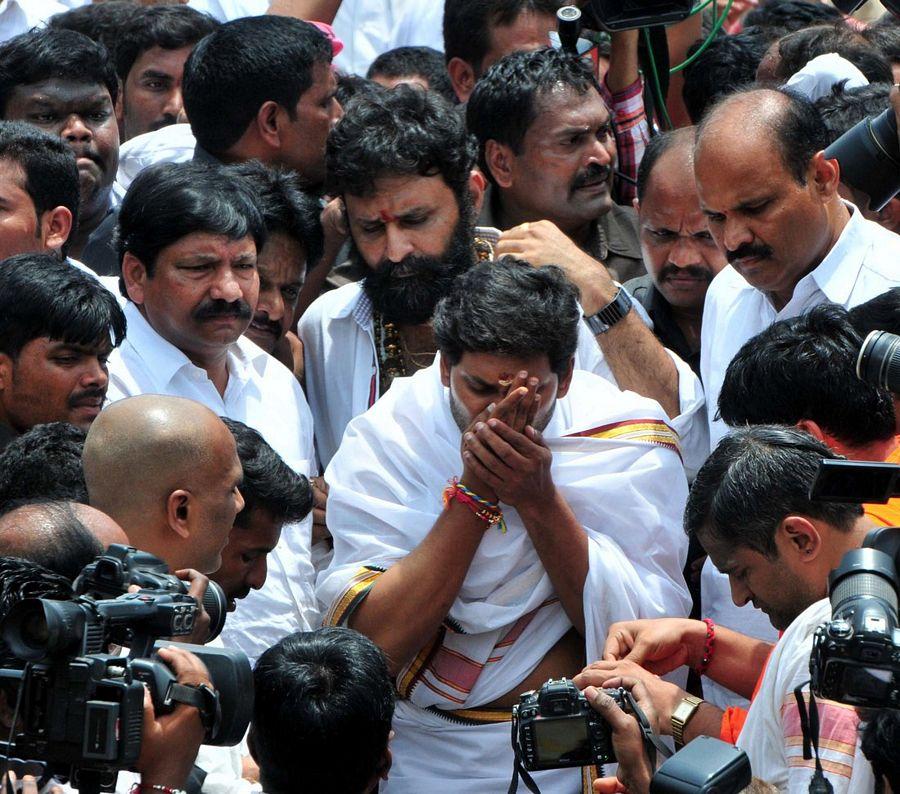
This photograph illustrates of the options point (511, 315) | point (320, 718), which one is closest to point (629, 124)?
point (511, 315)

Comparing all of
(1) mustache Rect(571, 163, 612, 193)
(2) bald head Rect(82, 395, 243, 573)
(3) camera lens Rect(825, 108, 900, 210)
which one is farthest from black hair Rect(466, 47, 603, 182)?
(2) bald head Rect(82, 395, 243, 573)

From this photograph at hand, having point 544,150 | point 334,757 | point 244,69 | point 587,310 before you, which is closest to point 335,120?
point 244,69

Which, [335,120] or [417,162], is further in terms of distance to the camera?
[335,120]

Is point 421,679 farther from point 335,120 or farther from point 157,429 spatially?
point 335,120

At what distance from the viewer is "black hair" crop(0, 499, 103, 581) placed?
129 inches

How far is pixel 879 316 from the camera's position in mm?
4168

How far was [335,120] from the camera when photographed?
6.06 meters

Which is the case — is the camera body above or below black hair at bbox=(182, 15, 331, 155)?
below

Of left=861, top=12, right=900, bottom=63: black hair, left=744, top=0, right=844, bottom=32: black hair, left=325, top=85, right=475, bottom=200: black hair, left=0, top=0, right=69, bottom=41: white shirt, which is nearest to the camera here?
left=325, top=85, right=475, bottom=200: black hair

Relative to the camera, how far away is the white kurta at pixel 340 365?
5.32 meters

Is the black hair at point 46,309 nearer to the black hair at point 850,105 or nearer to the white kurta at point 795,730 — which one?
the white kurta at point 795,730

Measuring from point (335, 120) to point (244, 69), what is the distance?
38 centimetres

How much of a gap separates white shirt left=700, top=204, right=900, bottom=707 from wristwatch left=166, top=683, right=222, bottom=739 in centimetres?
194

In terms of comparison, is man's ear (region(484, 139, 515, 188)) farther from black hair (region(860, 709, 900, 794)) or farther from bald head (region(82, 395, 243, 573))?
black hair (region(860, 709, 900, 794))
